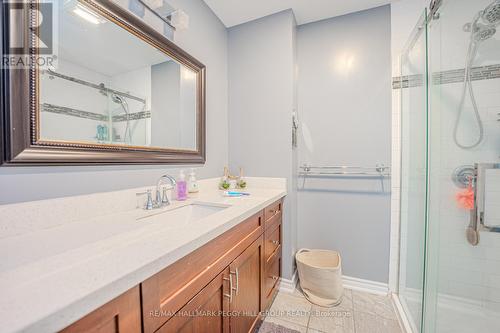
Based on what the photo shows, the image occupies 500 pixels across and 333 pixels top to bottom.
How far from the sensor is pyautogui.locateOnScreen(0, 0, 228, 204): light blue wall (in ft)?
2.25

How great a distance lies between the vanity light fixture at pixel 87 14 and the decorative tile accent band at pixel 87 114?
40 centimetres

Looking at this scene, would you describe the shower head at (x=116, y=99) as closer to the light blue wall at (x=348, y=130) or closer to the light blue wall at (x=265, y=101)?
the light blue wall at (x=265, y=101)

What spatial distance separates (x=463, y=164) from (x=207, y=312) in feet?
5.47

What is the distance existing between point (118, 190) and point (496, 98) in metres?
2.22

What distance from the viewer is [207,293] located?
733 mm

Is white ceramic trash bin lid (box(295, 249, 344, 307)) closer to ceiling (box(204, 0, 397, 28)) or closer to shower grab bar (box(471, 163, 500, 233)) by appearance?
shower grab bar (box(471, 163, 500, 233))

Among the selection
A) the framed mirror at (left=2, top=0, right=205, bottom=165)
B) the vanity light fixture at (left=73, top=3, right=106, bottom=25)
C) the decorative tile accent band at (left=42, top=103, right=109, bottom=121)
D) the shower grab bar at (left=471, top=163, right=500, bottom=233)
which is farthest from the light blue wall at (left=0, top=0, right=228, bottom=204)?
the shower grab bar at (left=471, top=163, right=500, bottom=233)

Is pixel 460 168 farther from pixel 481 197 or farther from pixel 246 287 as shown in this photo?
pixel 246 287

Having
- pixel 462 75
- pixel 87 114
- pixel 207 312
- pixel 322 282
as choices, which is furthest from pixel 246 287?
pixel 462 75

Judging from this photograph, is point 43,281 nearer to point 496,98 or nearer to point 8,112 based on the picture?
point 8,112

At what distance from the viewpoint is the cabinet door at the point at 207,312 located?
61 centimetres

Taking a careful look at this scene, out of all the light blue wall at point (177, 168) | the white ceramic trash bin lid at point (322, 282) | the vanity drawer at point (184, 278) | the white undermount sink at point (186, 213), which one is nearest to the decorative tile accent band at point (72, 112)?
the light blue wall at point (177, 168)

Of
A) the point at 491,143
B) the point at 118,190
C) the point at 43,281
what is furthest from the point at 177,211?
the point at 491,143

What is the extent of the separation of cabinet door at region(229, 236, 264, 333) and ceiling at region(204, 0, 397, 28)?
5.85ft
